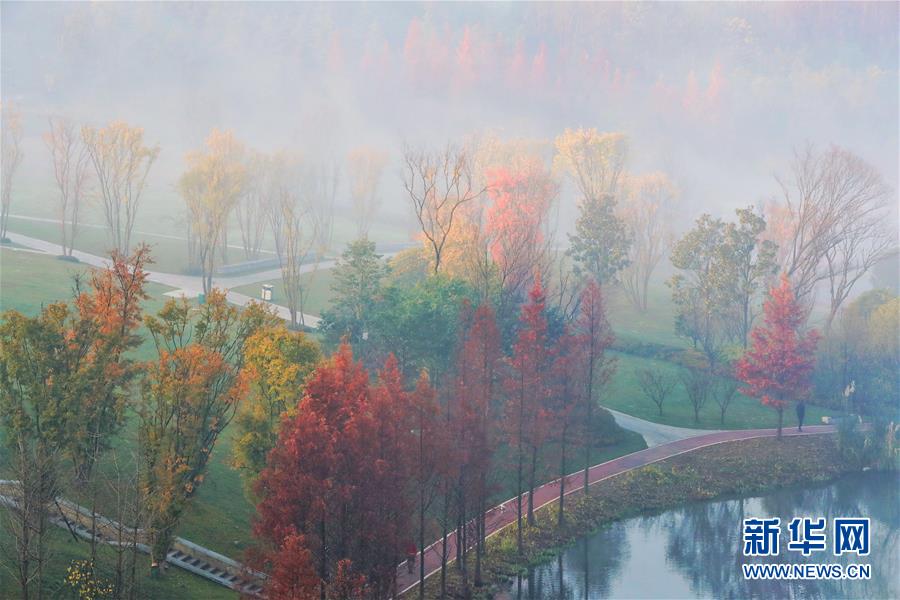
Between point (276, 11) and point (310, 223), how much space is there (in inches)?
3053

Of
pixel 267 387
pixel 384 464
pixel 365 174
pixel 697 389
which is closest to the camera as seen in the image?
pixel 384 464

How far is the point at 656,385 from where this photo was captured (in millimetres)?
46562

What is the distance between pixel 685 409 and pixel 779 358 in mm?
5797

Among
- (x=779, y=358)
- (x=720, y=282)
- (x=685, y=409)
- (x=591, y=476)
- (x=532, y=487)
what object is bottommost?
(x=591, y=476)

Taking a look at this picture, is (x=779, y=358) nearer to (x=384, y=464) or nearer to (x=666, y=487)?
(x=666, y=487)

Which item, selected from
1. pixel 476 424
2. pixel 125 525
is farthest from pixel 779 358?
pixel 125 525

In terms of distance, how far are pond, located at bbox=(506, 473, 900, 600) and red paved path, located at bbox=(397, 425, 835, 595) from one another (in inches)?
95.8

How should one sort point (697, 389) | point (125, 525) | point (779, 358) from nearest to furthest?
1. point (125, 525)
2. point (779, 358)
3. point (697, 389)

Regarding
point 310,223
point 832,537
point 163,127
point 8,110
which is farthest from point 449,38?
point 832,537

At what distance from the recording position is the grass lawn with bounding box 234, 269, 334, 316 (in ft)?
195

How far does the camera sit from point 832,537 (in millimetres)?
35750

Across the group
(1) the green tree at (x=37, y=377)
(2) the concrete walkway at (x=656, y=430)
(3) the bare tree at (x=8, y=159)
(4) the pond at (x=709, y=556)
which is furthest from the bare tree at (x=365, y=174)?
(1) the green tree at (x=37, y=377)

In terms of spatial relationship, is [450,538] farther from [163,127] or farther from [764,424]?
[163,127]

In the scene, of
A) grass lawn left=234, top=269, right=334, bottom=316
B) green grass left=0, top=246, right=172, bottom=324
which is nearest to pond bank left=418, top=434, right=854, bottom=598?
grass lawn left=234, top=269, right=334, bottom=316
